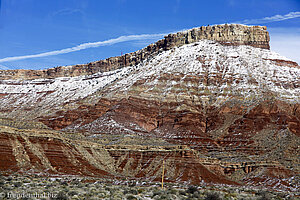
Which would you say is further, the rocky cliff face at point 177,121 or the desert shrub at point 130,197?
the rocky cliff face at point 177,121

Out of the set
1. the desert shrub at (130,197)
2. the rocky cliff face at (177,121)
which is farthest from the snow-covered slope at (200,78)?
the desert shrub at (130,197)

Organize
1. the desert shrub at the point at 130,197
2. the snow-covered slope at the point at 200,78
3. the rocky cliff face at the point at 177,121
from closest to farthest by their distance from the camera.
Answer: the desert shrub at the point at 130,197 < the rocky cliff face at the point at 177,121 < the snow-covered slope at the point at 200,78

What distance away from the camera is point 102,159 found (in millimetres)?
71000

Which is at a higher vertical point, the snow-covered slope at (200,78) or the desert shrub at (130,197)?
the snow-covered slope at (200,78)

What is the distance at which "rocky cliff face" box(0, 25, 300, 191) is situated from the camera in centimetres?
6394

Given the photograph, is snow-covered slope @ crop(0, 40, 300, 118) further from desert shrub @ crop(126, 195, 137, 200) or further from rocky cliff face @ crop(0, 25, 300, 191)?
desert shrub @ crop(126, 195, 137, 200)

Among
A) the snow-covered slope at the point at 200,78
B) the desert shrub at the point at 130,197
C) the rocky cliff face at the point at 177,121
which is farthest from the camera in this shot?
the snow-covered slope at the point at 200,78

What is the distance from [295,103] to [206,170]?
6649 cm

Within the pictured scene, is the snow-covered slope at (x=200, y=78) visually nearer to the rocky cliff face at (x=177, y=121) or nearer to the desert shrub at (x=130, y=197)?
the rocky cliff face at (x=177, y=121)

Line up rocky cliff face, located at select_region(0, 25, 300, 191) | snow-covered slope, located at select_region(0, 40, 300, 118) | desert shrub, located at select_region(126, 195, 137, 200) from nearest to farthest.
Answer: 1. desert shrub, located at select_region(126, 195, 137, 200)
2. rocky cliff face, located at select_region(0, 25, 300, 191)
3. snow-covered slope, located at select_region(0, 40, 300, 118)

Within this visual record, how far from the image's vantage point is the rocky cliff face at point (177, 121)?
63.9 meters

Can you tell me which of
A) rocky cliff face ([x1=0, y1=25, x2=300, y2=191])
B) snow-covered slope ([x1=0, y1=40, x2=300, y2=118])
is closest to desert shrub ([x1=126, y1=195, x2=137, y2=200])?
rocky cliff face ([x1=0, y1=25, x2=300, y2=191])

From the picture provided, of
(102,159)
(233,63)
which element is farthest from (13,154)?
(233,63)

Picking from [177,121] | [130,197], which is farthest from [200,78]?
[130,197]
